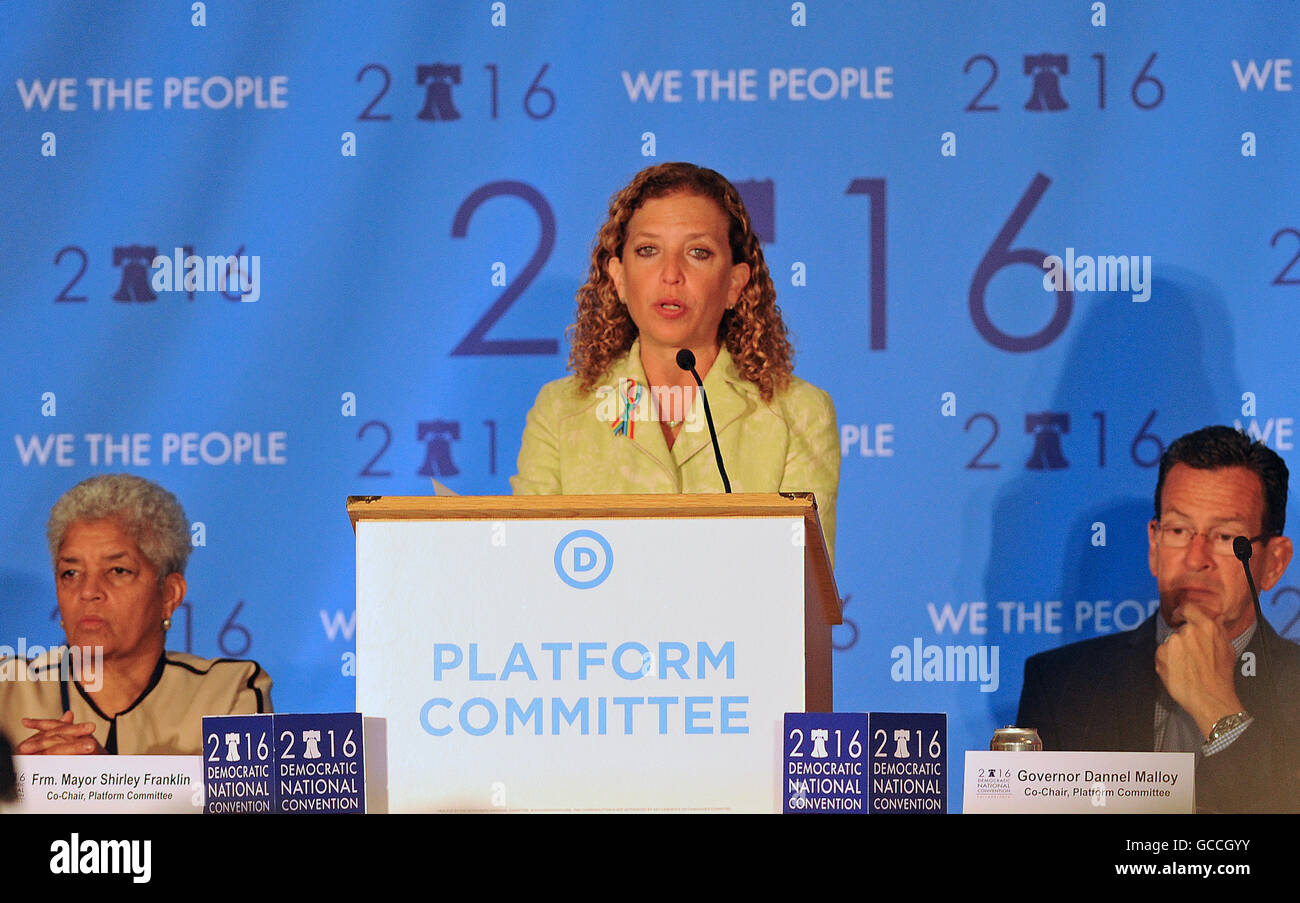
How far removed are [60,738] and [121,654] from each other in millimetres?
255

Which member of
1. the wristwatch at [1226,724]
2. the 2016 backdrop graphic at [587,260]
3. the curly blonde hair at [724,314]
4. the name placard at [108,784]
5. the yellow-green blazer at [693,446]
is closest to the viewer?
the name placard at [108,784]

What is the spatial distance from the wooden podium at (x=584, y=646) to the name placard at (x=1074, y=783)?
0.25 m

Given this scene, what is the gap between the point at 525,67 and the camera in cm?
398

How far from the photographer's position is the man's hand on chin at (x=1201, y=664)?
366 centimetres

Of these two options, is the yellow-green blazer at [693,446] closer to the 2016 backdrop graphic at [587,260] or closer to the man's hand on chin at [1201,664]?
the 2016 backdrop graphic at [587,260]

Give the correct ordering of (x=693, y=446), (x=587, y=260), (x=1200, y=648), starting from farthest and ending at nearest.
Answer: (x=587, y=260)
(x=1200, y=648)
(x=693, y=446)

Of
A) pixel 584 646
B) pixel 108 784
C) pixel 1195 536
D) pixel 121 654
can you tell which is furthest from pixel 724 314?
→ pixel 108 784

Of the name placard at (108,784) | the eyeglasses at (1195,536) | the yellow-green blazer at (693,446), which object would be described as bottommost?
the name placard at (108,784)

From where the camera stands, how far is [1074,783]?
6.44 feet

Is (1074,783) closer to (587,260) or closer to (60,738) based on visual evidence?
(587,260)

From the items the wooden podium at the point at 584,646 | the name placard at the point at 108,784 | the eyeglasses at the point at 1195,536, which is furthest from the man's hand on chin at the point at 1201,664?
the name placard at the point at 108,784

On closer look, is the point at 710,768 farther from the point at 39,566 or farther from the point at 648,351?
the point at 39,566

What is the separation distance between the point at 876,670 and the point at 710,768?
196 centimetres
